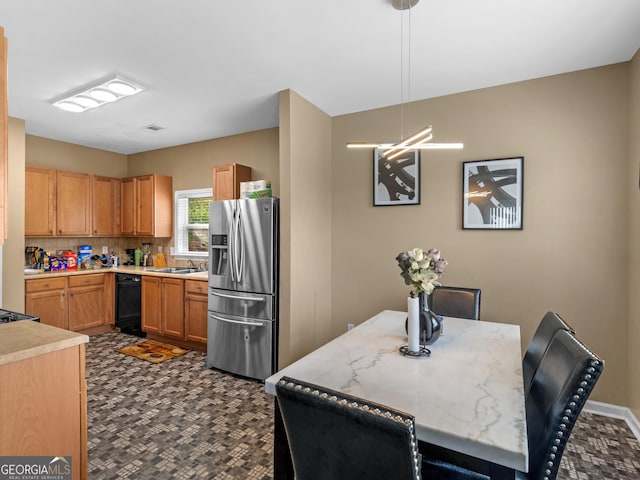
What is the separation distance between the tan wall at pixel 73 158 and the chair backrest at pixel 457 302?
5137 mm

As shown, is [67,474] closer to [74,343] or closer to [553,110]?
[74,343]

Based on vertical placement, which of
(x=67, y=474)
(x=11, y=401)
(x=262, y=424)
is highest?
(x=11, y=401)

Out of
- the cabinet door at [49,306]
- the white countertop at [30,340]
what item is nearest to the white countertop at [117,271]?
the cabinet door at [49,306]

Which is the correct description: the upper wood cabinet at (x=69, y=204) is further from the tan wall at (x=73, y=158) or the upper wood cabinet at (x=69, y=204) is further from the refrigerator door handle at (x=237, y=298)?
the refrigerator door handle at (x=237, y=298)

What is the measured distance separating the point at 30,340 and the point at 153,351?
2.72 m

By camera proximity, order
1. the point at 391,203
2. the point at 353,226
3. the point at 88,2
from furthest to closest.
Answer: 1. the point at 353,226
2. the point at 391,203
3. the point at 88,2

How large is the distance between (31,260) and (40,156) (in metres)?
1.38

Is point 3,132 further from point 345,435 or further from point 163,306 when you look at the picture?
point 163,306

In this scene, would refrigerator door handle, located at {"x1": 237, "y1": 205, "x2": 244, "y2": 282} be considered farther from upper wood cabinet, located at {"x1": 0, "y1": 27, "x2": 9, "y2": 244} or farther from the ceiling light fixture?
upper wood cabinet, located at {"x1": 0, "y1": 27, "x2": 9, "y2": 244}

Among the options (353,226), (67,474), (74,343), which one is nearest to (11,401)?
(74,343)

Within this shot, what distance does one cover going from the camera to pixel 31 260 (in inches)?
178

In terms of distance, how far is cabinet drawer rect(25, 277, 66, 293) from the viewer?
3.98 metres

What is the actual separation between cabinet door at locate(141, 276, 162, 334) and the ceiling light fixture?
2086 mm

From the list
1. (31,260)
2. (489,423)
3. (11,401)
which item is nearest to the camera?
(489,423)
